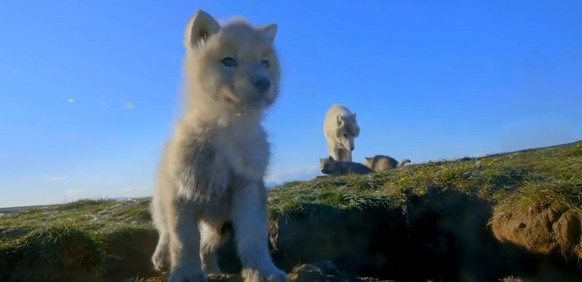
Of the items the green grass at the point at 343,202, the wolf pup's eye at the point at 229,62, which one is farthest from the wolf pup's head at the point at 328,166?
the wolf pup's eye at the point at 229,62

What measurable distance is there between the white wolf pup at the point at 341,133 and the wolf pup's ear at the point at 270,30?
1421 centimetres

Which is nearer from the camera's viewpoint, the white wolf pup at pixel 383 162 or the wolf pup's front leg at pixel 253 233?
the wolf pup's front leg at pixel 253 233

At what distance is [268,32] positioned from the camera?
4.03 meters

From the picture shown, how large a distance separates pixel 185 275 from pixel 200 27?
66.8 inches

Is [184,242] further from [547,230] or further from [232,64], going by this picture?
[547,230]

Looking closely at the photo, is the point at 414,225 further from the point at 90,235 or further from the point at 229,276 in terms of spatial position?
the point at 90,235

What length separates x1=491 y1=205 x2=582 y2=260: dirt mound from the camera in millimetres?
5020

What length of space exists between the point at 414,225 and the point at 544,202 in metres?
1.51

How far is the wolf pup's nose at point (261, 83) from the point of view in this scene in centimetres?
343

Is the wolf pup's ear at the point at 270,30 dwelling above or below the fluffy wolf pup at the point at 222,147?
above

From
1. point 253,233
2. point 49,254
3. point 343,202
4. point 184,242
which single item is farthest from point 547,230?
point 49,254

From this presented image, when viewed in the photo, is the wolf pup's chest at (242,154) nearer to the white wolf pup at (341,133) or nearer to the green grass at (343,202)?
the green grass at (343,202)

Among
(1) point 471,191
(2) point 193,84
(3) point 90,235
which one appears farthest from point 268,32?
(1) point 471,191

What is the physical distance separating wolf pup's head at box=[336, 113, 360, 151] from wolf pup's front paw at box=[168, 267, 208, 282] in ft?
49.8
